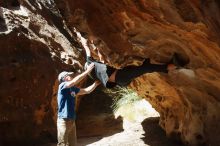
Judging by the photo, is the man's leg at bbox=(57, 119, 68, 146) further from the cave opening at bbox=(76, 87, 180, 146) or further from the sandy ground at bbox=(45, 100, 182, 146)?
the cave opening at bbox=(76, 87, 180, 146)

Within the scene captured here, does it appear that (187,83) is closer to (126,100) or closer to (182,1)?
(182,1)

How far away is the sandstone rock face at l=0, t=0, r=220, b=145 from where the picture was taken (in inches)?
209

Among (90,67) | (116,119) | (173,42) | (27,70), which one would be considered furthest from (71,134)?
(116,119)

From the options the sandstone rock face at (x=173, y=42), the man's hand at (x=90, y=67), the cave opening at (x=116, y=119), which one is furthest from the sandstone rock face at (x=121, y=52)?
the cave opening at (x=116, y=119)

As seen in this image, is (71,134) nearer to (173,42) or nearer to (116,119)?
(173,42)

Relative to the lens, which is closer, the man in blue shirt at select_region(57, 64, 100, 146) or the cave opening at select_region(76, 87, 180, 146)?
the man in blue shirt at select_region(57, 64, 100, 146)

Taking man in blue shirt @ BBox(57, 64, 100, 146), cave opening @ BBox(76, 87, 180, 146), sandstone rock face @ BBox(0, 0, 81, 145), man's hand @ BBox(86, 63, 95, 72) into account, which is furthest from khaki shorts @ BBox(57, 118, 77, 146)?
sandstone rock face @ BBox(0, 0, 81, 145)

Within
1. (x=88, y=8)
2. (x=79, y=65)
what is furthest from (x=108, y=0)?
(x=79, y=65)

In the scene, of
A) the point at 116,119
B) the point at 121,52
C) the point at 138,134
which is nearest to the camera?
the point at 121,52

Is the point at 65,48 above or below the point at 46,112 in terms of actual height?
above

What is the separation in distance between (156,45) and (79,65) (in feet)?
16.4

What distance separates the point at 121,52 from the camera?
6602mm

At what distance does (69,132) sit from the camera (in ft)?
21.1

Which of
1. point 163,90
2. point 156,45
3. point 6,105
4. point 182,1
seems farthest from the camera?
point 6,105
